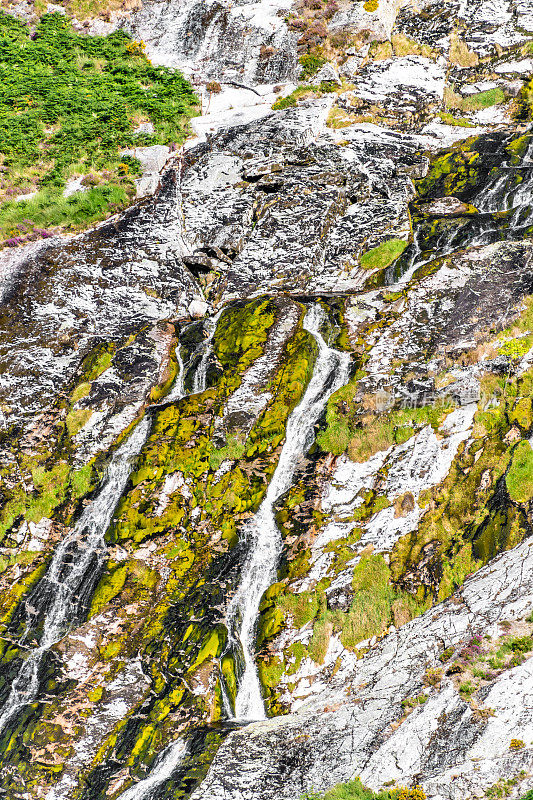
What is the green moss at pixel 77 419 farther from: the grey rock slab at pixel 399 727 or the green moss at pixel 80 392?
the grey rock slab at pixel 399 727

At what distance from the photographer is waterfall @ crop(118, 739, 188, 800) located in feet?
38.8

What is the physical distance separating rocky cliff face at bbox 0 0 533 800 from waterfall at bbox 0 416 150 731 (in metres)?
0.06

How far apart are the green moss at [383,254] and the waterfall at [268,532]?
4.46 meters

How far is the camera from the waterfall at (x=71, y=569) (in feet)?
45.4

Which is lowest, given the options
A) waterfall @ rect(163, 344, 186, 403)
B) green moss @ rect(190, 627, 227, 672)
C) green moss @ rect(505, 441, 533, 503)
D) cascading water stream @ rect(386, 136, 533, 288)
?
green moss @ rect(190, 627, 227, 672)

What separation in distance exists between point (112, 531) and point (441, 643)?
28.6 feet

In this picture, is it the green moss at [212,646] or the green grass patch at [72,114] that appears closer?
the green moss at [212,646]

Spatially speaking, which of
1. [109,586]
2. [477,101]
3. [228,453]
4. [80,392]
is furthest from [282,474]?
[477,101]

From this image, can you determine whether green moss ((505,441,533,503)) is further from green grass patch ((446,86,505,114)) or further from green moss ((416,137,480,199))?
green grass patch ((446,86,505,114))

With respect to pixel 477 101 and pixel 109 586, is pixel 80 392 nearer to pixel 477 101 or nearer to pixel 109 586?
pixel 109 586

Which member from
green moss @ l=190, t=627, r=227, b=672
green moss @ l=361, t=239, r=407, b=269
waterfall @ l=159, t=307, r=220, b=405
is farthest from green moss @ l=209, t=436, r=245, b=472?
green moss @ l=361, t=239, r=407, b=269

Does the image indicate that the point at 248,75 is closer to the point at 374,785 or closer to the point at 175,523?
the point at 175,523

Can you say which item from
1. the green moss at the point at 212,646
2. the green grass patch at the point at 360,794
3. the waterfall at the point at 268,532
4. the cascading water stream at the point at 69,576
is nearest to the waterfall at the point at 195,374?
the cascading water stream at the point at 69,576

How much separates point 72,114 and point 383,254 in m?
18.7
